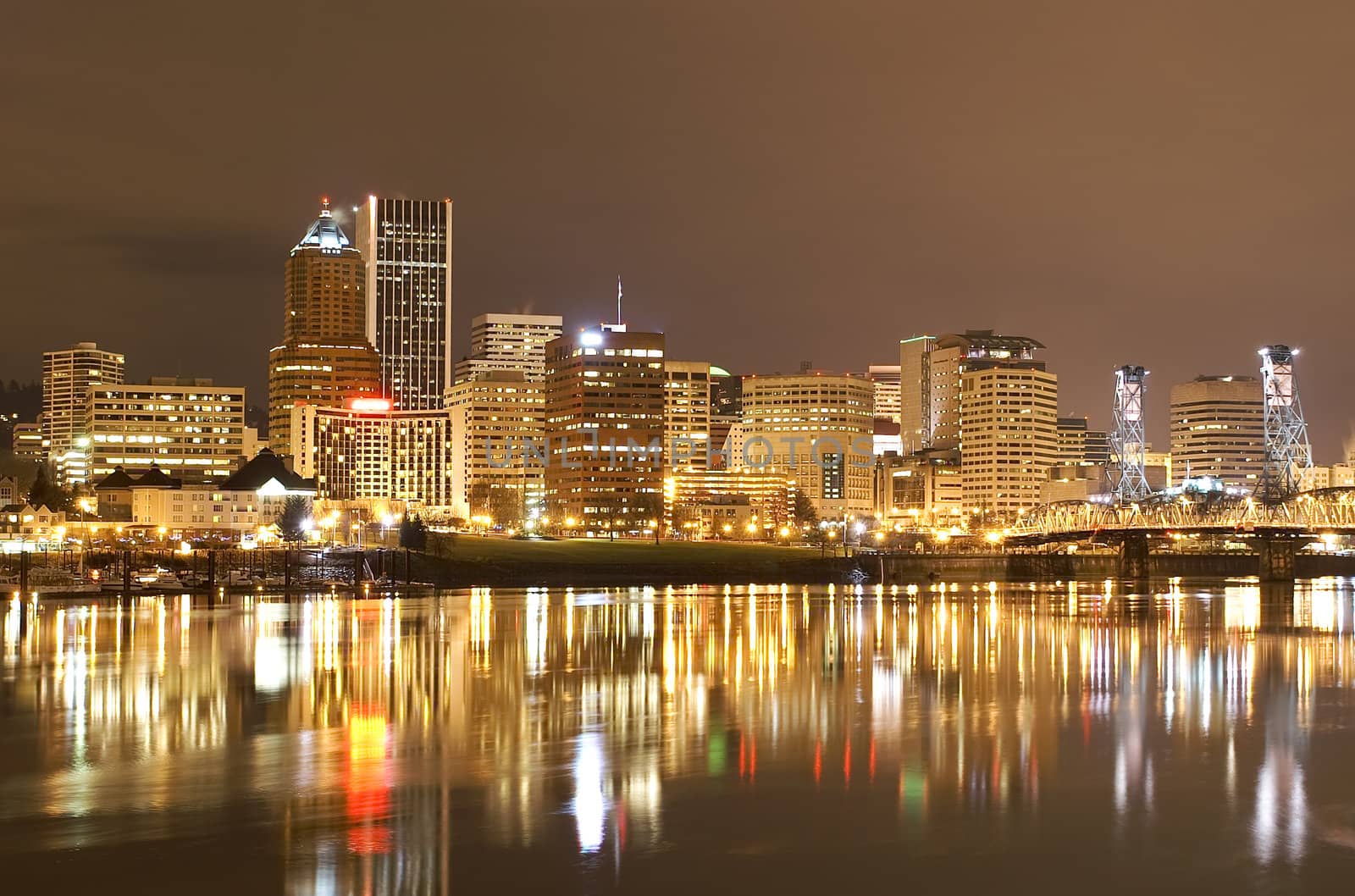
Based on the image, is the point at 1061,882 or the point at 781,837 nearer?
the point at 1061,882

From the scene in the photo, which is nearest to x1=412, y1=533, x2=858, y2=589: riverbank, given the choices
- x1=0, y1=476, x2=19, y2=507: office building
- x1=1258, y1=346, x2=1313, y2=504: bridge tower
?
x1=0, y1=476, x2=19, y2=507: office building

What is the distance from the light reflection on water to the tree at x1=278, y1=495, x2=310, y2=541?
11717 centimetres

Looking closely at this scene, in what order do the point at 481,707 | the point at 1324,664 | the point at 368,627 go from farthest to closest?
the point at 368,627 → the point at 1324,664 → the point at 481,707

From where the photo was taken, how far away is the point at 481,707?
1262 inches

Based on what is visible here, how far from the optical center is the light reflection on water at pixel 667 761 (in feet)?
60.4

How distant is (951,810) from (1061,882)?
12.4 ft

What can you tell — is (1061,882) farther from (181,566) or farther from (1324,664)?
(181,566)

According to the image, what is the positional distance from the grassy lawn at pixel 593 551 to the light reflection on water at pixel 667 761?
93.7 m

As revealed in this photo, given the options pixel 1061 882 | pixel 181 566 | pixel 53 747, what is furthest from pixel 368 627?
pixel 181 566

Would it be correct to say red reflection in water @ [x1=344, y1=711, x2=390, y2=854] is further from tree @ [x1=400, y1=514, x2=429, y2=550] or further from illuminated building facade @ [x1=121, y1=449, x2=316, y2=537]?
illuminated building facade @ [x1=121, y1=449, x2=316, y2=537]

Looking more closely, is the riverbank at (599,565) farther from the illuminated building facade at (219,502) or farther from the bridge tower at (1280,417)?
the bridge tower at (1280,417)

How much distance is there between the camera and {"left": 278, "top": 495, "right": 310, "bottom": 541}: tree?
166 m

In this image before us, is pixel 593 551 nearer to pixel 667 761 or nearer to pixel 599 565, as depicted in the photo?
pixel 599 565

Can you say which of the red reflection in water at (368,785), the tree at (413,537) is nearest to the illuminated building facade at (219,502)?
the tree at (413,537)
